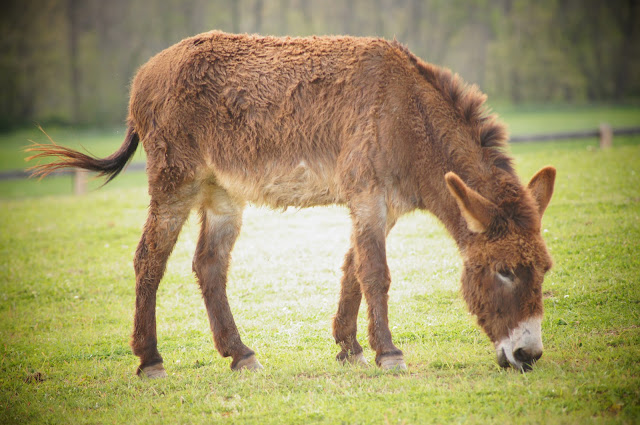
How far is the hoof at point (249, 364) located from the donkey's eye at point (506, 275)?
7.00ft

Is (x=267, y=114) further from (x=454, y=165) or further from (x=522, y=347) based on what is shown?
(x=522, y=347)

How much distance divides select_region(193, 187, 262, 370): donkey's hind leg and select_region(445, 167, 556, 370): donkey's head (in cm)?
204

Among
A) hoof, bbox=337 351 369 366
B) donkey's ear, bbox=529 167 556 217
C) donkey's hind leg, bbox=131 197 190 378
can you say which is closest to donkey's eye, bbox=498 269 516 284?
donkey's ear, bbox=529 167 556 217

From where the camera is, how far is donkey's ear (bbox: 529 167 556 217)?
438 cm

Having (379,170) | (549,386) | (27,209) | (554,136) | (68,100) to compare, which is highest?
(379,170)

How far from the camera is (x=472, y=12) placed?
39094 mm

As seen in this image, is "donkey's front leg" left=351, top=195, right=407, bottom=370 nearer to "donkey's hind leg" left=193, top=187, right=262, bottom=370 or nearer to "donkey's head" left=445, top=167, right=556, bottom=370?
"donkey's head" left=445, top=167, right=556, bottom=370

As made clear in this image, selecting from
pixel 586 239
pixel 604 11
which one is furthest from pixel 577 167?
pixel 604 11

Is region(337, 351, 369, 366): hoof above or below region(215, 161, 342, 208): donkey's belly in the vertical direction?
below

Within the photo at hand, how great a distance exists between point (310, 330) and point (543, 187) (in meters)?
2.64

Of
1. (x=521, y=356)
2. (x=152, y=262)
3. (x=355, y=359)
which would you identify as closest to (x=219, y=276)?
(x=152, y=262)

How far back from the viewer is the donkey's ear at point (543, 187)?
438 centimetres

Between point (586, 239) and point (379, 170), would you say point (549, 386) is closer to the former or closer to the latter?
point (379, 170)

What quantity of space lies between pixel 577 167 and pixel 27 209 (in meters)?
11.7
